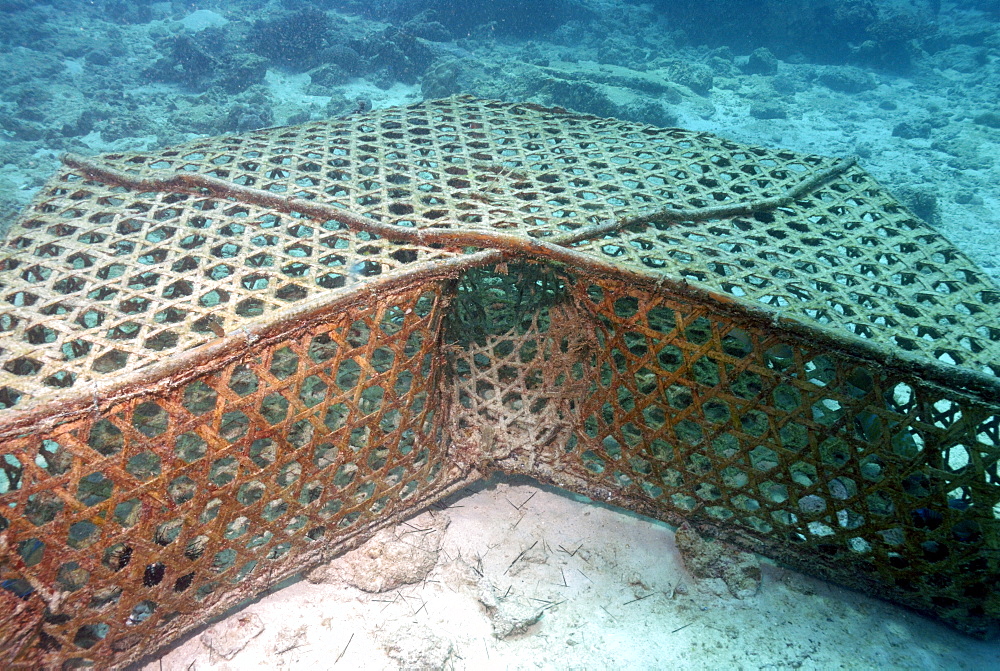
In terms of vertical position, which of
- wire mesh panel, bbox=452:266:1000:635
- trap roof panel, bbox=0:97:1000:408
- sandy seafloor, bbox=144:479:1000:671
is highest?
trap roof panel, bbox=0:97:1000:408

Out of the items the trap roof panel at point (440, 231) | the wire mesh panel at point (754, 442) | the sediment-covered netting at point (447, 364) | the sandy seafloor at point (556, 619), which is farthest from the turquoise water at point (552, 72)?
A: the sandy seafloor at point (556, 619)

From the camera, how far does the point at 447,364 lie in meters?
3.66

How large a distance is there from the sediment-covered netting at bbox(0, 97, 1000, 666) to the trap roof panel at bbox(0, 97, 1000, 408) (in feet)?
0.10

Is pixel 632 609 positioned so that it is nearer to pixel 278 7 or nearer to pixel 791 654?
pixel 791 654

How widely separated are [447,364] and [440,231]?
1.00 m

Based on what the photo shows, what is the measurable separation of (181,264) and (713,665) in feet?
13.5

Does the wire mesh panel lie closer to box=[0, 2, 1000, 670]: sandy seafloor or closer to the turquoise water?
box=[0, 2, 1000, 670]: sandy seafloor

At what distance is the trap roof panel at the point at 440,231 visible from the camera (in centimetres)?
268

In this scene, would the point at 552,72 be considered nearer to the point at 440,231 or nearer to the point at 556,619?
the point at 440,231

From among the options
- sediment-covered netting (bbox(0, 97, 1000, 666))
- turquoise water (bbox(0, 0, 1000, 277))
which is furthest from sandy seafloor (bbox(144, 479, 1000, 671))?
turquoise water (bbox(0, 0, 1000, 277))

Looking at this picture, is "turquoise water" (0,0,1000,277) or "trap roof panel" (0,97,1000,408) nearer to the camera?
"trap roof panel" (0,97,1000,408)

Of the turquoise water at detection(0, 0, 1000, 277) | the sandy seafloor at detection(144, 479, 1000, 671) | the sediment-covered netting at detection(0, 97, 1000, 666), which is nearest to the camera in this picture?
the sediment-covered netting at detection(0, 97, 1000, 666)

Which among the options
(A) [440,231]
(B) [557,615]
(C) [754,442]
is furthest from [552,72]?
(B) [557,615]

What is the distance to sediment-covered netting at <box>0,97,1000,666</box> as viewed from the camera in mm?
2383
